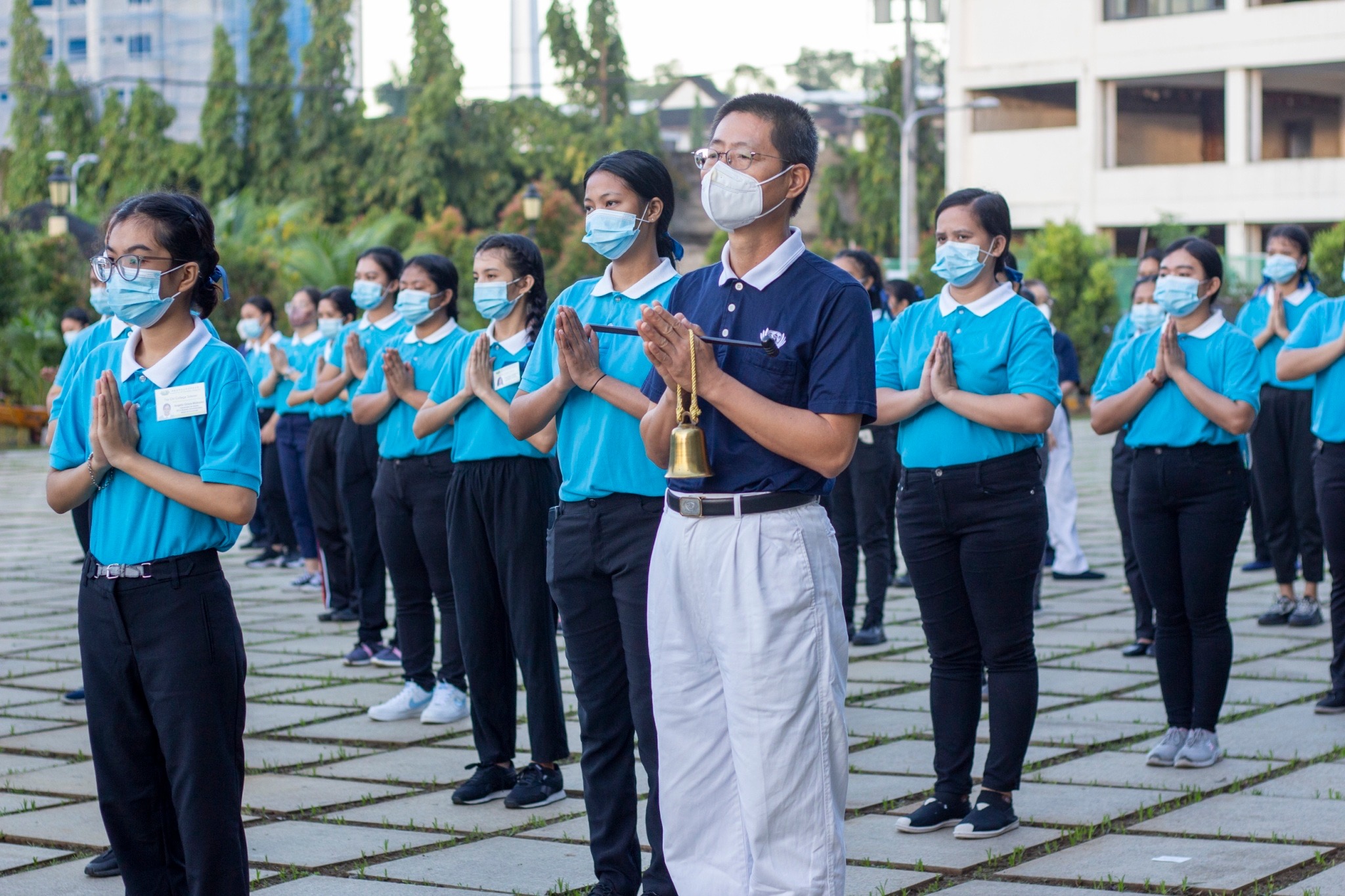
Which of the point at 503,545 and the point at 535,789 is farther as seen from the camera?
the point at 503,545

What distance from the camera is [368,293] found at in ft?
28.1

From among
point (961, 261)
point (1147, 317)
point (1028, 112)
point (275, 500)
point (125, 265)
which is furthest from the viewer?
point (1028, 112)

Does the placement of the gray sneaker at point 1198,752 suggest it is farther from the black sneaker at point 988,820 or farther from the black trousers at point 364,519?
the black trousers at point 364,519

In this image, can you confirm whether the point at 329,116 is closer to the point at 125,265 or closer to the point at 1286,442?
the point at 1286,442

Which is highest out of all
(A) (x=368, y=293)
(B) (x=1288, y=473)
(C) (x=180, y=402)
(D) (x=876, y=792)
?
(A) (x=368, y=293)

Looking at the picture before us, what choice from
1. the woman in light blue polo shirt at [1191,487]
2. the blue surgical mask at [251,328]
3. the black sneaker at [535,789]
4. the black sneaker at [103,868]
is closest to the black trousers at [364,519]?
the black sneaker at [535,789]

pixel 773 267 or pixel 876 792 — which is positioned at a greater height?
pixel 773 267

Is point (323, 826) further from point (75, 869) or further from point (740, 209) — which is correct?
point (740, 209)

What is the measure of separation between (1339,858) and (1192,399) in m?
1.82

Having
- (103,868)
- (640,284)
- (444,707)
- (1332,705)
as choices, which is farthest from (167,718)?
(1332,705)

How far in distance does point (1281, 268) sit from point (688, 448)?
23.7ft

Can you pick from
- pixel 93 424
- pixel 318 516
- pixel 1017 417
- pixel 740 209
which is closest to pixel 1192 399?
pixel 1017 417

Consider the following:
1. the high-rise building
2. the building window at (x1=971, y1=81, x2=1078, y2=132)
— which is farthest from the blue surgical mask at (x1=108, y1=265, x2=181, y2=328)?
the high-rise building

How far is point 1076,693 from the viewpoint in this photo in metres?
7.68
